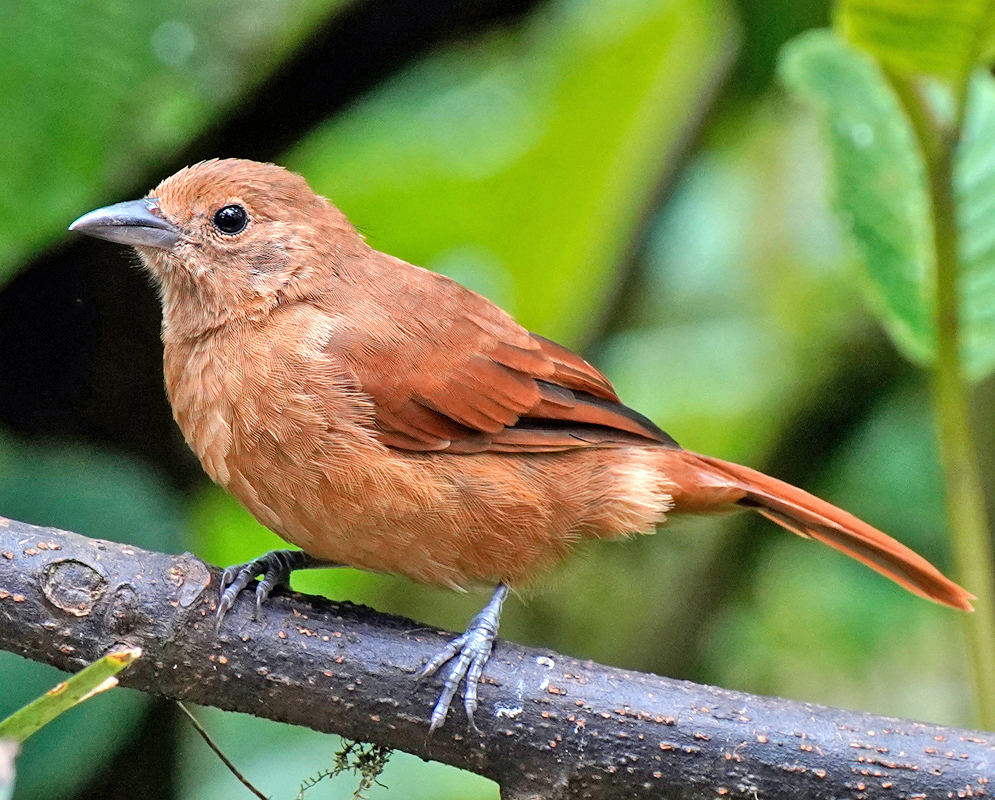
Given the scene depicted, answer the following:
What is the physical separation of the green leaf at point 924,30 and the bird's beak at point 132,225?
175cm

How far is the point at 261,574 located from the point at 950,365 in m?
1.83

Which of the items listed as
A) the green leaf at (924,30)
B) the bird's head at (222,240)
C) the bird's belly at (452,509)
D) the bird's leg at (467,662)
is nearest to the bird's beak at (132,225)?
the bird's head at (222,240)

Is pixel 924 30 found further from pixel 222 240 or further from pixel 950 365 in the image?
pixel 222 240

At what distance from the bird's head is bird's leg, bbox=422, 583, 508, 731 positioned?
983 mm

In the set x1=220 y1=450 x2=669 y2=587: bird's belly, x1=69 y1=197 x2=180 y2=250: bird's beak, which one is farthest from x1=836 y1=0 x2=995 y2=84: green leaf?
x1=69 y1=197 x2=180 y2=250: bird's beak

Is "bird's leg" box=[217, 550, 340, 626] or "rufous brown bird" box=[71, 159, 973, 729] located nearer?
"bird's leg" box=[217, 550, 340, 626]

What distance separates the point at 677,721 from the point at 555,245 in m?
2.16

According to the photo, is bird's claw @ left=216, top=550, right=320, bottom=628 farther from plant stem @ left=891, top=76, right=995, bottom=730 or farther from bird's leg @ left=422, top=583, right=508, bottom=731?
plant stem @ left=891, top=76, right=995, bottom=730

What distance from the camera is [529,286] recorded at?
3967 millimetres

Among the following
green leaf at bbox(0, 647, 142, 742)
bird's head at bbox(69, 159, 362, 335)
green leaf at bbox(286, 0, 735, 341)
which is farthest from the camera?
green leaf at bbox(286, 0, 735, 341)

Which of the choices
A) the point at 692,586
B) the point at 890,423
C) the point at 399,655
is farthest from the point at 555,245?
the point at 399,655

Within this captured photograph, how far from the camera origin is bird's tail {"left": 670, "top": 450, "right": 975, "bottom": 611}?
2.81 meters

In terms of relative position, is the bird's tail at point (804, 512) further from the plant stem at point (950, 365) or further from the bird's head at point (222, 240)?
the bird's head at point (222, 240)

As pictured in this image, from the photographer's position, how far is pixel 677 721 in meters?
2.19
